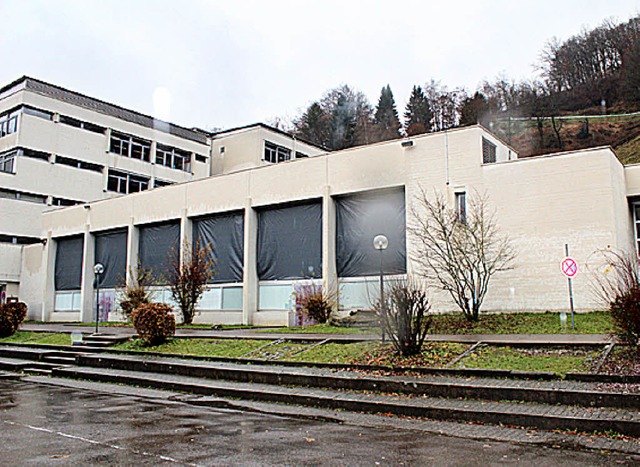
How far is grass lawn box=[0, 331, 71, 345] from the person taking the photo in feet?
65.2

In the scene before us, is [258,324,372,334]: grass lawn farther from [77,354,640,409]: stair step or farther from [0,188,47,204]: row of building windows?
[0,188,47,204]: row of building windows

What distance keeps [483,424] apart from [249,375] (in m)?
5.39

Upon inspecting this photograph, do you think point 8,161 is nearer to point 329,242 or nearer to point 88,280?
point 88,280

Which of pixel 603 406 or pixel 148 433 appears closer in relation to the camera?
pixel 148 433

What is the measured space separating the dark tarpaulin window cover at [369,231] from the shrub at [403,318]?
9829 mm

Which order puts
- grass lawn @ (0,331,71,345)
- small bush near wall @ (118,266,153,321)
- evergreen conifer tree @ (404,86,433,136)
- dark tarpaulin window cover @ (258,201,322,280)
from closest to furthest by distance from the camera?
grass lawn @ (0,331,71,345) → dark tarpaulin window cover @ (258,201,322,280) → small bush near wall @ (118,266,153,321) → evergreen conifer tree @ (404,86,433,136)

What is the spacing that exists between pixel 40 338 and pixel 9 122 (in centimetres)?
2410

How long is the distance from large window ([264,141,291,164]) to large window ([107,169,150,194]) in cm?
1011

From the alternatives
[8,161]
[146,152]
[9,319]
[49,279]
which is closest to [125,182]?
[146,152]

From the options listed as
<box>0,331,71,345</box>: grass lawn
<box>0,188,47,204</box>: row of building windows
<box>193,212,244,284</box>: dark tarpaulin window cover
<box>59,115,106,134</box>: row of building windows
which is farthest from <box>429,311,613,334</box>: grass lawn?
<box>59,115,106,134</box>: row of building windows

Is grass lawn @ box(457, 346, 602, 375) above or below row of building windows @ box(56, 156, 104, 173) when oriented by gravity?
below

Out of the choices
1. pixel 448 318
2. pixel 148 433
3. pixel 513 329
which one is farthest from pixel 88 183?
pixel 148 433

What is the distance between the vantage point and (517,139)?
54.4 meters

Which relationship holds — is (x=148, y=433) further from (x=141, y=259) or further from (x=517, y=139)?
(x=517, y=139)
